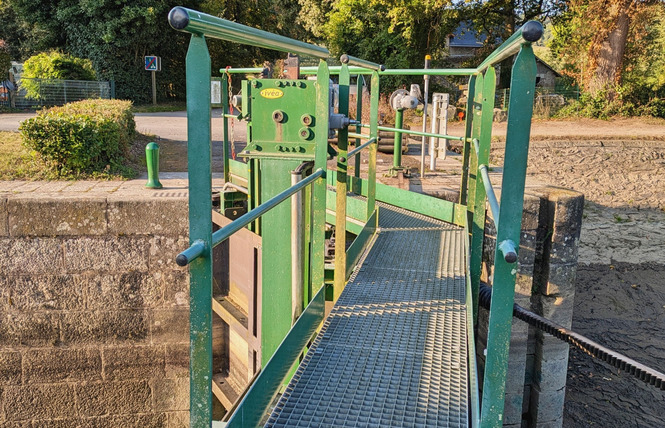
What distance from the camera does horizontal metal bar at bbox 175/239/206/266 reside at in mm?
1835

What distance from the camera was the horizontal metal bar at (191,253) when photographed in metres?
1.84

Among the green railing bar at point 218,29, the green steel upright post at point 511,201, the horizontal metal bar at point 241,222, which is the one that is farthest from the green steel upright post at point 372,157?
the green steel upright post at point 511,201

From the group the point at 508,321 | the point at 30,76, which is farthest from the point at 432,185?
the point at 30,76

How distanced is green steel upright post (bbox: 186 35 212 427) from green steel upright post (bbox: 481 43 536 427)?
936 mm

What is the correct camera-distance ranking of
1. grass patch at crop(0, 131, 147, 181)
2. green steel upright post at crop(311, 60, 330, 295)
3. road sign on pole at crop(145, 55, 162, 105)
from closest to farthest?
green steel upright post at crop(311, 60, 330, 295) < grass patch at crop(0, 131, 147, 181) < road sign on pole at crop(145, 55, 162, 105)

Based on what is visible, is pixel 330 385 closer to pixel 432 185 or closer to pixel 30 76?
pixel 432 185

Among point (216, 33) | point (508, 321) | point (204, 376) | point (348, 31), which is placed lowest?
point (204, 376)

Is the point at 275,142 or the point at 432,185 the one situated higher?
the point at 275,142

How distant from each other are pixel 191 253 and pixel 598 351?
250cm

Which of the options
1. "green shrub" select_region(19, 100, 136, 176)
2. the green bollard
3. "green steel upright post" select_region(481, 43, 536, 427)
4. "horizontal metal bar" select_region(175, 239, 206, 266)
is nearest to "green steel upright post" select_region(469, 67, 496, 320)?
"green steel upright post" select_region(481, 43, 536, 427)

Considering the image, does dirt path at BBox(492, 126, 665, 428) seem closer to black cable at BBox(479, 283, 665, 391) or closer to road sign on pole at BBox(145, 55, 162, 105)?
black cable at BBox(479, 283, 665, 391)

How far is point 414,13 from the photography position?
2477cm

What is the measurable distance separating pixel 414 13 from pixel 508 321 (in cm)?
2421

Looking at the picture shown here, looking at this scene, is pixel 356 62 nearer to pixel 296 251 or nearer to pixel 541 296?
pixel 296 251
